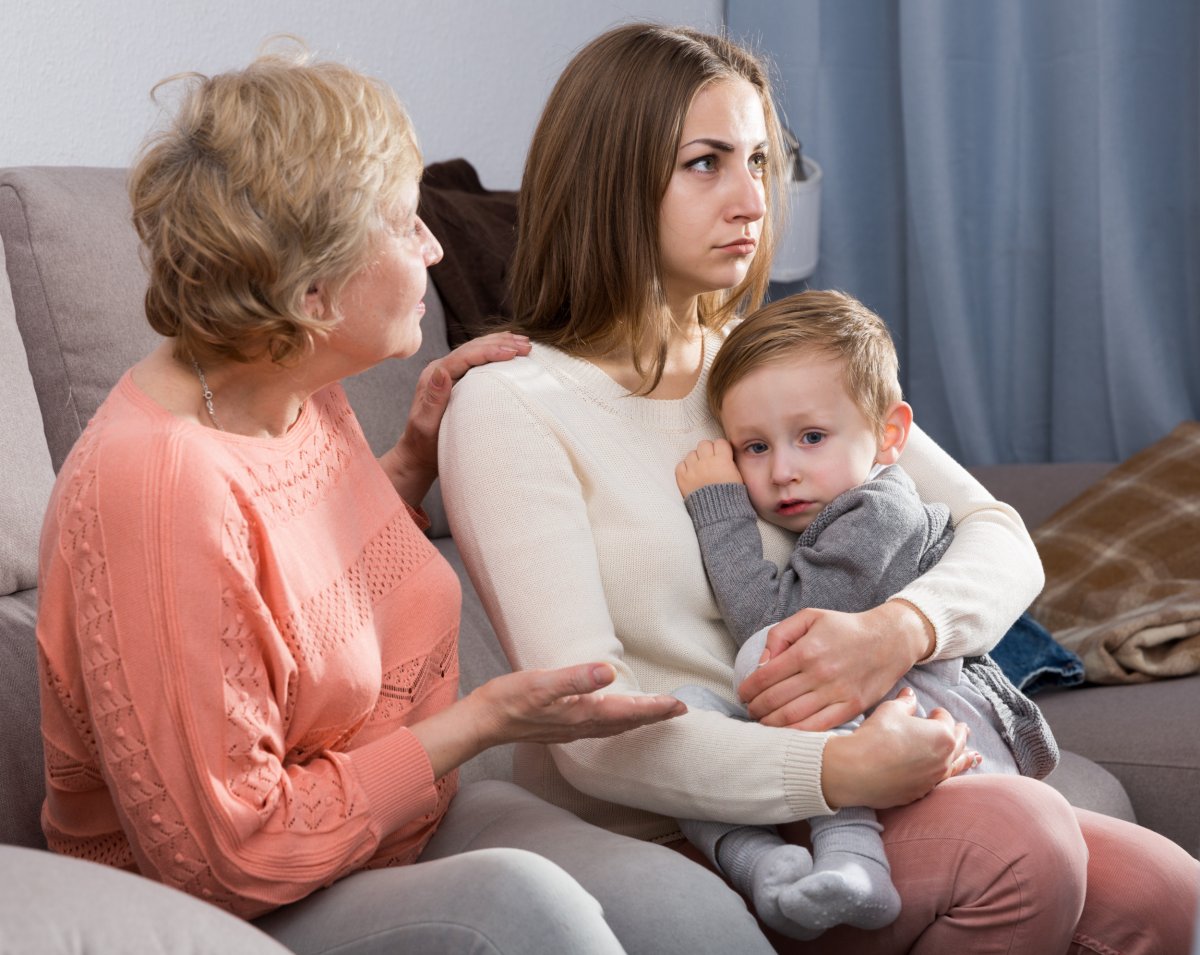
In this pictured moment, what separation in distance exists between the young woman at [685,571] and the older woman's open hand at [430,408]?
0.09ft

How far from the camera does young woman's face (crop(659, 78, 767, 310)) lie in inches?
53.2

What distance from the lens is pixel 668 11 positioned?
3.08m

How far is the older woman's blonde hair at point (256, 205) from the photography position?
39.2 inches

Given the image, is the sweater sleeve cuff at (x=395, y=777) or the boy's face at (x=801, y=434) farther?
the boy's face at (x=801, y=434)

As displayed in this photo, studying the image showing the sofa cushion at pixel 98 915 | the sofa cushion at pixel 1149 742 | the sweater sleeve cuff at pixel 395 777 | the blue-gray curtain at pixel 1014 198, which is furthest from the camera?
the blue-gray curtain at pixel 1014 198

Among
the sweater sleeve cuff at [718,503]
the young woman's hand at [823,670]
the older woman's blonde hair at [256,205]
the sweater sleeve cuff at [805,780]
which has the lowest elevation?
the sweater sleeve cuff at [805,780]

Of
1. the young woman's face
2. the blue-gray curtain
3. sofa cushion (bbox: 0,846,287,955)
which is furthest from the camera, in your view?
the blue-gray curtain

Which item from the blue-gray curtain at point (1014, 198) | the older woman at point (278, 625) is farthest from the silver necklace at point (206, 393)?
the blue-gray curtain at point (1014, 198)

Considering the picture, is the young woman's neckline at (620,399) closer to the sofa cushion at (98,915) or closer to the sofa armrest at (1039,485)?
the sofa cushion at (98,915)

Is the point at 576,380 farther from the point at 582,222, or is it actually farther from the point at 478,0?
the point at 478,0

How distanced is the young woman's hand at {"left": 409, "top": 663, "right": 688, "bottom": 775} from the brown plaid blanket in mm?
1022

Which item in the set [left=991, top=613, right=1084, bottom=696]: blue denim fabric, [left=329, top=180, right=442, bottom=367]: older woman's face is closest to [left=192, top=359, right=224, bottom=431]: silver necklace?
[left=329, top=180, right=442, bottom=367]: older woman's face

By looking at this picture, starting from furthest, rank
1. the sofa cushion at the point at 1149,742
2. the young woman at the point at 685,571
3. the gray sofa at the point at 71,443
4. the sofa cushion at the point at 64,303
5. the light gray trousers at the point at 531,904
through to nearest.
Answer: the sofa cushion at the point at 1149,742, the sofa cushion at the point at 64,303, the gray sofa at the point at 71,443, the young woman at the point at 685,571, the light gray trousers at the point at 531,904

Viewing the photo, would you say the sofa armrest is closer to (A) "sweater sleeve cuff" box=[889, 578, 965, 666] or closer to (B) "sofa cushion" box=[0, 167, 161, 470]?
(A) "sweater sleeve cuff" box=[889, 578, 965, 666]
